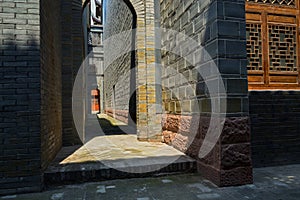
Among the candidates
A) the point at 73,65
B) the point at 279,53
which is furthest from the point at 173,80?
the point at 73,65

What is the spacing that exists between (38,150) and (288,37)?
4.63m

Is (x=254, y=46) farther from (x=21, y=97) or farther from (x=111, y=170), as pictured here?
(x=21, y=97)

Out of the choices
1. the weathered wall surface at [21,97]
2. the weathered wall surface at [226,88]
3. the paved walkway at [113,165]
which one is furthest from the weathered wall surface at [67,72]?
the weathered wall surface at [226,88]

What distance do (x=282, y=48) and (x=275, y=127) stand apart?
1488 millimetres

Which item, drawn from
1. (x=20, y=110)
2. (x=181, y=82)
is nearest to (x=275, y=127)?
(x=181, y=82)

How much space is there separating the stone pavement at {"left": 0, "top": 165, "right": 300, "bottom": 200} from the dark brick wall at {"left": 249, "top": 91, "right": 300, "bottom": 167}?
57 cm

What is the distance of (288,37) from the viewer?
4.05m

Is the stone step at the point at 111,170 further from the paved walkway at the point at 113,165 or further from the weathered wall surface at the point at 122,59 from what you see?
the weathered wall surface at the point at 122,59

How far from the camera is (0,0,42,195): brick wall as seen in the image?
8.85 feet

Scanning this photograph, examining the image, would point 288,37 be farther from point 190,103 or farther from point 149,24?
point 149,24

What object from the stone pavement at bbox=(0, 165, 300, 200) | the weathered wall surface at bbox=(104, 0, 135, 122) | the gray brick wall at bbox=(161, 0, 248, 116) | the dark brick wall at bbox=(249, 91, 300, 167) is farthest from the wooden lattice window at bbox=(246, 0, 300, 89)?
the weathered wall surface at bbox=(104, 0, 135, 122)

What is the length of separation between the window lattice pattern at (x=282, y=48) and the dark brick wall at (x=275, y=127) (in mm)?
504

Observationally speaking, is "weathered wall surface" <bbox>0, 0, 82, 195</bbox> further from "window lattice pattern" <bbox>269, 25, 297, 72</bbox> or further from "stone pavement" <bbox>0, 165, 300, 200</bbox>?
"window lattice pattern" <bbox>269, 25, 297, 72</bbox>

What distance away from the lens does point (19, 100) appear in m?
2.75
